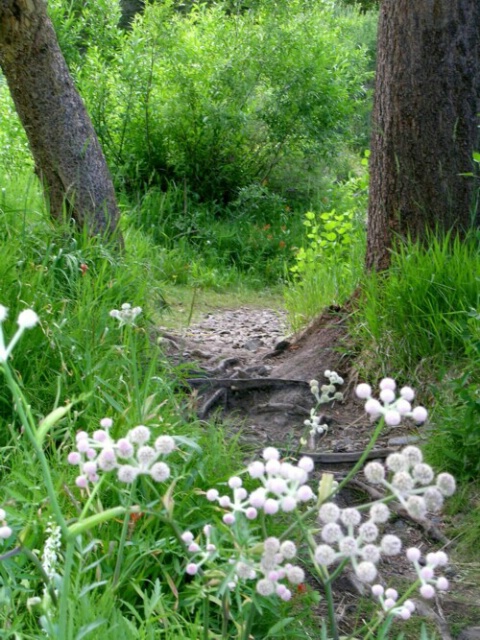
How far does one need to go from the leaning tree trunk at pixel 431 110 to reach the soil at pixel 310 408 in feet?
2.68

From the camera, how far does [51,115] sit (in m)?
4.69

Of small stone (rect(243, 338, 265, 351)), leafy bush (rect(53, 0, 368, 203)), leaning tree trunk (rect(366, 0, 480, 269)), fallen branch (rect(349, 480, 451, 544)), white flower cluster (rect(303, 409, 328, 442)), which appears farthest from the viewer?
leafy bush (rect(53, 0, 368, 203))

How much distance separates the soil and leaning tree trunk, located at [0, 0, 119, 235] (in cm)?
95

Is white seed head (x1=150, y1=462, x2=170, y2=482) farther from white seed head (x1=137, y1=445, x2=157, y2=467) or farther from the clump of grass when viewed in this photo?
the clump of grass

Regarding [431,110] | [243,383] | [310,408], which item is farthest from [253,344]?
[431,110]

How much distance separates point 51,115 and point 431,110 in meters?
2.05

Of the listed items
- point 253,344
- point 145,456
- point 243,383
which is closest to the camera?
point 145,456

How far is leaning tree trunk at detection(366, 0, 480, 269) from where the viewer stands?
4242 mm

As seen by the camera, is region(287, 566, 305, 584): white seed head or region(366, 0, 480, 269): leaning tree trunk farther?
region(366, 0, 480, 269): leaning tree trunk

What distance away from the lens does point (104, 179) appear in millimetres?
4906

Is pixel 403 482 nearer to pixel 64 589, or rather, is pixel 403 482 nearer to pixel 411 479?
pixel 411 479

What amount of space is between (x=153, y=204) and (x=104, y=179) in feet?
13.0

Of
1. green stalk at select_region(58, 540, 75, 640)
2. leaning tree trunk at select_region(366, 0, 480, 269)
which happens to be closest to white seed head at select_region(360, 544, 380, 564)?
green stalk at select_region(58, 540, 75, 640)

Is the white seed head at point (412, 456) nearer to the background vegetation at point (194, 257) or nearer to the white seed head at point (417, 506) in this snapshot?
the white seed head at point (417, 506)
